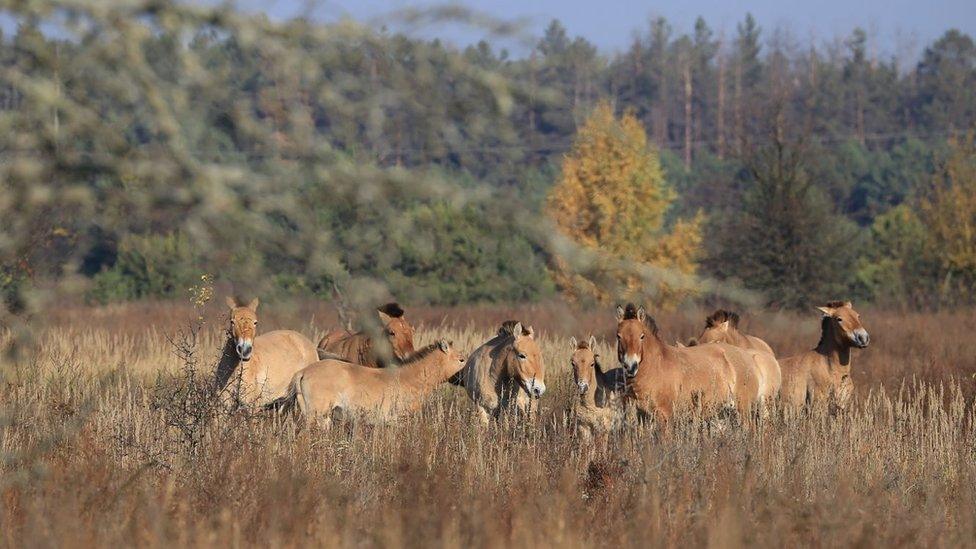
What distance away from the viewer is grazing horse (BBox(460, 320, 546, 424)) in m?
12.1

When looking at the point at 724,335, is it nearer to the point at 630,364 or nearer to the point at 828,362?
the point at 828,362

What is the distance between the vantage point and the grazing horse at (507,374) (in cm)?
1209

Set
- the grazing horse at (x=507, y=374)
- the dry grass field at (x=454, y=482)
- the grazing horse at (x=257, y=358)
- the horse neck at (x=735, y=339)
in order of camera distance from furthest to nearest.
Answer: the horse neck at (x=735, y=339) < the grazing horse at (x=507, y=374) < the grazing horse at (x=257, y=358) < the dry grass field at (x=454, y=482)

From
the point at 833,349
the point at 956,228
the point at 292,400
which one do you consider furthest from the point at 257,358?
the point at 956,228

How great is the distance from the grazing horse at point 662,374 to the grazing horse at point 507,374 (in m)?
0.80

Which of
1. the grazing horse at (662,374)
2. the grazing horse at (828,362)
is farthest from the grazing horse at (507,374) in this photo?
the grazing horse at (828,362)

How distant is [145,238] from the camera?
3.76 meters

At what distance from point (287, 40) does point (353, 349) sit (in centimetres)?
1172

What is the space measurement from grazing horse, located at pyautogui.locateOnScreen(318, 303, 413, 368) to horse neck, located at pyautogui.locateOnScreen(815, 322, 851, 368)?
485 centimetres

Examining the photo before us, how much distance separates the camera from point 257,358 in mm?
13109

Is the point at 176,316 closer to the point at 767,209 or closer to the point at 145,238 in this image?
the point at 767,209

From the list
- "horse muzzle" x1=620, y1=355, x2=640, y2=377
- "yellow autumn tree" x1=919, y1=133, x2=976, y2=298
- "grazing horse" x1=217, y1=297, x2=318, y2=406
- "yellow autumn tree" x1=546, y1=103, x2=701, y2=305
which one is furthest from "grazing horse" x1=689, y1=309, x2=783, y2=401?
"yellow autumn tree" x1=919, y1=133, x2=976, y2=298

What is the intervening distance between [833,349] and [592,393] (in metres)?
4.57

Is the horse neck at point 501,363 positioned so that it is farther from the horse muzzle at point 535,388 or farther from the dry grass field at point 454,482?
the dry grass field at point 454,482
